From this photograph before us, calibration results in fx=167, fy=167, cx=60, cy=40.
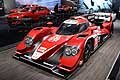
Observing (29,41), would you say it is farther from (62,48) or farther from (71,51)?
(71,51)

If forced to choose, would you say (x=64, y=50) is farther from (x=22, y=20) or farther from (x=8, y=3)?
(x=8, y=3)

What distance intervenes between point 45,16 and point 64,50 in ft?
21.4

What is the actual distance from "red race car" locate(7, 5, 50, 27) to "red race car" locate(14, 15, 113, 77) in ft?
12.5

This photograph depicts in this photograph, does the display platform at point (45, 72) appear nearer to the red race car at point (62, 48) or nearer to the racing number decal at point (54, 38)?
the red race car at point (62, 48)

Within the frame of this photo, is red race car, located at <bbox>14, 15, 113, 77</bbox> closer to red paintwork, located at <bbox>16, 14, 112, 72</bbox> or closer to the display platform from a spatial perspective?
red paintwork, located at <bbox>16, 14, 112, 72</bbox>

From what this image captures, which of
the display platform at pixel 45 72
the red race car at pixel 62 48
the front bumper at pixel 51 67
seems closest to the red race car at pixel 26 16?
the display platform at pixel 45 72

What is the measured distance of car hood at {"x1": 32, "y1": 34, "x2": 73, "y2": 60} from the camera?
3788mm

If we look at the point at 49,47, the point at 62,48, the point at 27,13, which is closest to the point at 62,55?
the point at 62,48

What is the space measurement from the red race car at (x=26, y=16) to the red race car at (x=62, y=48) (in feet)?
12.5

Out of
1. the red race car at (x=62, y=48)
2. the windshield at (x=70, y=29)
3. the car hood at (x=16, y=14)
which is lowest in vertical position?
the red race car at (x=62, y=48)

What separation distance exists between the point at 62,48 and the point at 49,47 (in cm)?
32

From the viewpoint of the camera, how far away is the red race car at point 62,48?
3537 mm

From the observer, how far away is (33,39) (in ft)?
14.5

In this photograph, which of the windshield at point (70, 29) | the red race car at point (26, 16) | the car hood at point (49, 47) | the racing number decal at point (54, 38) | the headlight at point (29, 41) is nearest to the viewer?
the car hood at point (49, 47)
